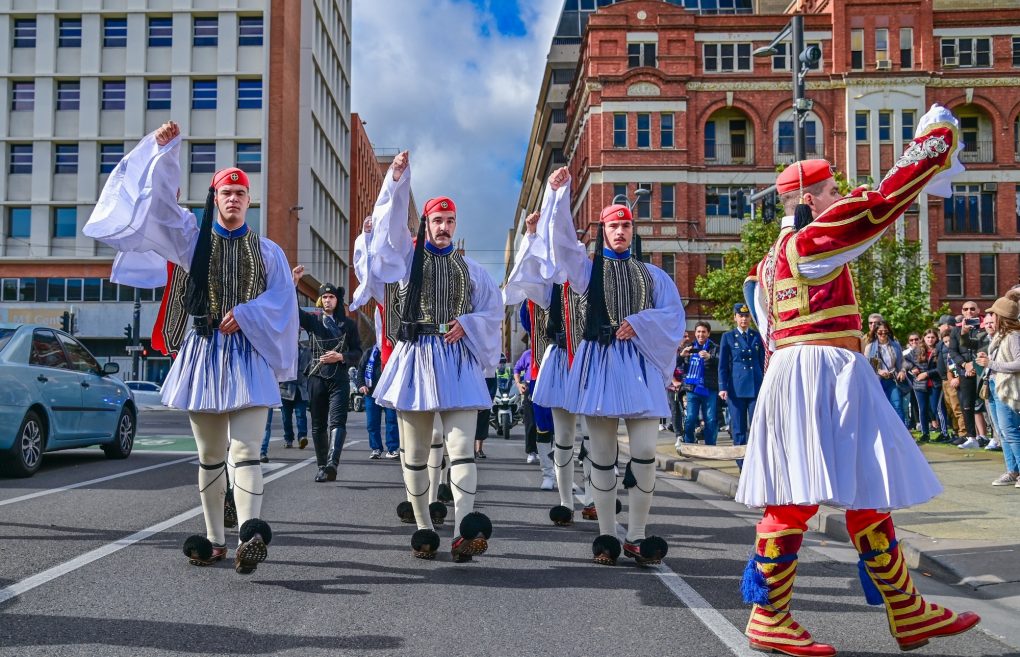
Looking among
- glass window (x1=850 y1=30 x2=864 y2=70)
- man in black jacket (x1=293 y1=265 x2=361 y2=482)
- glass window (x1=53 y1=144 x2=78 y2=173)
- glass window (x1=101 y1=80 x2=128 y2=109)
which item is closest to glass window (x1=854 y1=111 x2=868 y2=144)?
glass window (x1=850 y1=30 x2=864 y2=70)

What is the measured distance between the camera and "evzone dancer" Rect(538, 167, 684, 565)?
6.02 metres

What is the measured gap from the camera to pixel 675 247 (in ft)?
162

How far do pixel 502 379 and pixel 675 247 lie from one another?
1170 inches

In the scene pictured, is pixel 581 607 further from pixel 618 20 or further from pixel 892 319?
pixel 618 20

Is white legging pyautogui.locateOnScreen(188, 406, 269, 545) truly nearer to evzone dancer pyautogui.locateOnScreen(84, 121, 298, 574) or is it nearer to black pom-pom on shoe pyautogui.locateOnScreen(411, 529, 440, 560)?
evzone dancer pyautogui.locateOnScreen(84, 121, 298, 574)

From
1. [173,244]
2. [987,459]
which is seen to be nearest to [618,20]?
[987,459]

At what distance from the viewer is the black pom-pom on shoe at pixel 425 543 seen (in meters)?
5.95

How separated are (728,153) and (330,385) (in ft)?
139

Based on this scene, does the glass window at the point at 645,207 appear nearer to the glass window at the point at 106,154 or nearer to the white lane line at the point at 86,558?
the glass window at the point at 106,154

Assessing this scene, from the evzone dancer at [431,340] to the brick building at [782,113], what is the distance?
4298cm

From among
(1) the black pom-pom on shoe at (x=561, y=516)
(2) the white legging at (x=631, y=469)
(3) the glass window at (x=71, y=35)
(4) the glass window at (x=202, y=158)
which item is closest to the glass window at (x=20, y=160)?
(3) the glass window at (x=71, y=35)

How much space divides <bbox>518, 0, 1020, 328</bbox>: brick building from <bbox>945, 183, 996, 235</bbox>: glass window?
70 mm

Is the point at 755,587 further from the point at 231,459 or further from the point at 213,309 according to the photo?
the point at 213,309

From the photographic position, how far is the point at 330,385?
1068 cm
